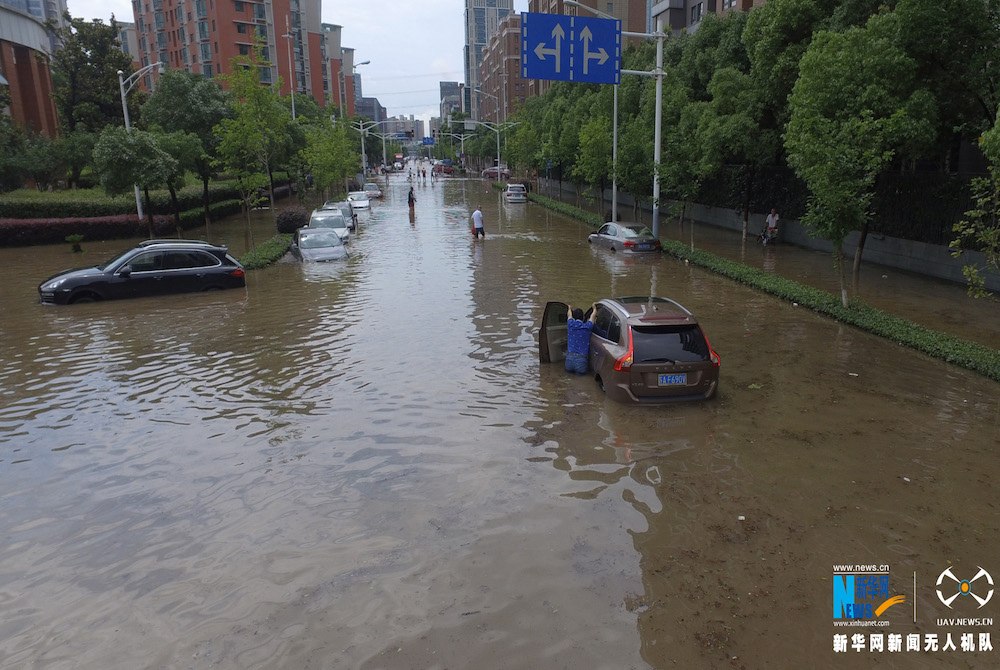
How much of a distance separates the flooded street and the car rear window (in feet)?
2.57

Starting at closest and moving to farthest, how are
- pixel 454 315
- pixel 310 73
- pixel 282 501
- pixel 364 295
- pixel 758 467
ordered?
pixel 282 501, pixel 758 467, pixel 454 315, pixel 364 295, pixel 310 73

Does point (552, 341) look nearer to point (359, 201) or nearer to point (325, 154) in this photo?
point (325, 154)

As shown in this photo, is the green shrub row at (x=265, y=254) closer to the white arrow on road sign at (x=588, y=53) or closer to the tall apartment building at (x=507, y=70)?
the white arrow on road sign at (x=588, y=53)

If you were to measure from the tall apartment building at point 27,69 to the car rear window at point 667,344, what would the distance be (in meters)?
44.6

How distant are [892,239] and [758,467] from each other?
1764 centimetres

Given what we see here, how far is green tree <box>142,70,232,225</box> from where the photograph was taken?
33406 mm

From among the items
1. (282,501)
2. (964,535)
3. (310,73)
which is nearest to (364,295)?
(282,501)

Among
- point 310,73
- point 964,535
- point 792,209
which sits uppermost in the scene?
point 310,73

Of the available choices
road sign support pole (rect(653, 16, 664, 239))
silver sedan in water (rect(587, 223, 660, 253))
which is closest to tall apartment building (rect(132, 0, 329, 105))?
silver sedan in water (rect(587, 223, 660, 253))

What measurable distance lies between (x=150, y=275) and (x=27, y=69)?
37.7 meters

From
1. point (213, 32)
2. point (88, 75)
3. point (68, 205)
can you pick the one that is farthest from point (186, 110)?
point (213, 32)

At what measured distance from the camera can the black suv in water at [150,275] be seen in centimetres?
1772

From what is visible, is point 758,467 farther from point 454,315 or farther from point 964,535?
point 454,315

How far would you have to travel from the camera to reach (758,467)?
27.5 ft
